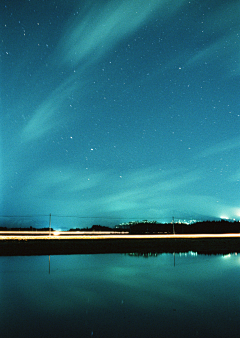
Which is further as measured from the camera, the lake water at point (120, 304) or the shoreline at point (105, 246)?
the shoreline at point (105, 246)

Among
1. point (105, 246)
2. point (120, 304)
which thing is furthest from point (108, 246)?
point (120, 304)

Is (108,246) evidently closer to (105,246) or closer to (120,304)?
(105,246)

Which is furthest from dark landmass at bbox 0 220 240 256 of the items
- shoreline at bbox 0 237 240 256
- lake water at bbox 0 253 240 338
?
lake water at bbox 0 253 240 338

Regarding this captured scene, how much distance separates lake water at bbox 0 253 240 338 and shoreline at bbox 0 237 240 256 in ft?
24.7

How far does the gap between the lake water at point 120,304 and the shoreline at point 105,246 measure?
753cm

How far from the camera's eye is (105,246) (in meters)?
17.5

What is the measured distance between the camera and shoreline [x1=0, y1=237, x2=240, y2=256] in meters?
15.4

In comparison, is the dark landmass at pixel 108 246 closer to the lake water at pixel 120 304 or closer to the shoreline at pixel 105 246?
the shoreline at pixel 105 246

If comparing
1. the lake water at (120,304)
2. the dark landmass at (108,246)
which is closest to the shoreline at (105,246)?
the dark landmass at (108,246)

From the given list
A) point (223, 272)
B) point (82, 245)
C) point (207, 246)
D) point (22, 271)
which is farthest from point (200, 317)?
point (207, 246)

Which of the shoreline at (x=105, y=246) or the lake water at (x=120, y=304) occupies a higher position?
the shoreline at (x=105, y=246)

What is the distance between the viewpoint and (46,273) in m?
8.44

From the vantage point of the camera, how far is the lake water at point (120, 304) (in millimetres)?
3850

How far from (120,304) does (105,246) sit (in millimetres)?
12655
